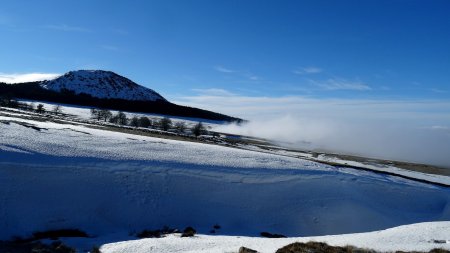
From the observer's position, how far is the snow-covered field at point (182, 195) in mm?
24484

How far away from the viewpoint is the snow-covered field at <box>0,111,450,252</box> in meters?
24.5

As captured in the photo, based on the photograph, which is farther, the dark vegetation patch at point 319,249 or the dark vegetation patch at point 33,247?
the dark vegetation patch at point 33,247

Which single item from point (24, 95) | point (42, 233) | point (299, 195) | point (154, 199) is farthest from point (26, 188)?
point (24, 95)

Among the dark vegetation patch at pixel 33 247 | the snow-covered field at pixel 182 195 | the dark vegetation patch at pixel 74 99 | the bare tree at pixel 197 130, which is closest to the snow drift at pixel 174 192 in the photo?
the snow-covered field at pixel 182 195

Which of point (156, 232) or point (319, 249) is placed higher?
point (319, 249)

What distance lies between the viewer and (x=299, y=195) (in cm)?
3441

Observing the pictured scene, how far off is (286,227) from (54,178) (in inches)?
646

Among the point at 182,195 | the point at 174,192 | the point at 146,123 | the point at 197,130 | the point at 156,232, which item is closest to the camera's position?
the point at 156,232

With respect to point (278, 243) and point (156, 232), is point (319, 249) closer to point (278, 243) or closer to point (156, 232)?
point (278, 243)

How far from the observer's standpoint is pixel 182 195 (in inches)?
1228

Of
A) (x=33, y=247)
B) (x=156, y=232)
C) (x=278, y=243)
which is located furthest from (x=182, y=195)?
(x=278, y=243)

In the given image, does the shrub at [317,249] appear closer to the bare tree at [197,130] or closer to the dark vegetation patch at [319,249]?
the dark vegetation patch at [319,249]

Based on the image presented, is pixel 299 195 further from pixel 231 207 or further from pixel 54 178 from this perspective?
pixel 54 178

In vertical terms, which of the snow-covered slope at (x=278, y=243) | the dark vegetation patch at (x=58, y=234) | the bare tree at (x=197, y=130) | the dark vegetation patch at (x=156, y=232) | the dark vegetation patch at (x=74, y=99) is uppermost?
the dark vegetation patch at (x=74, y=99)
